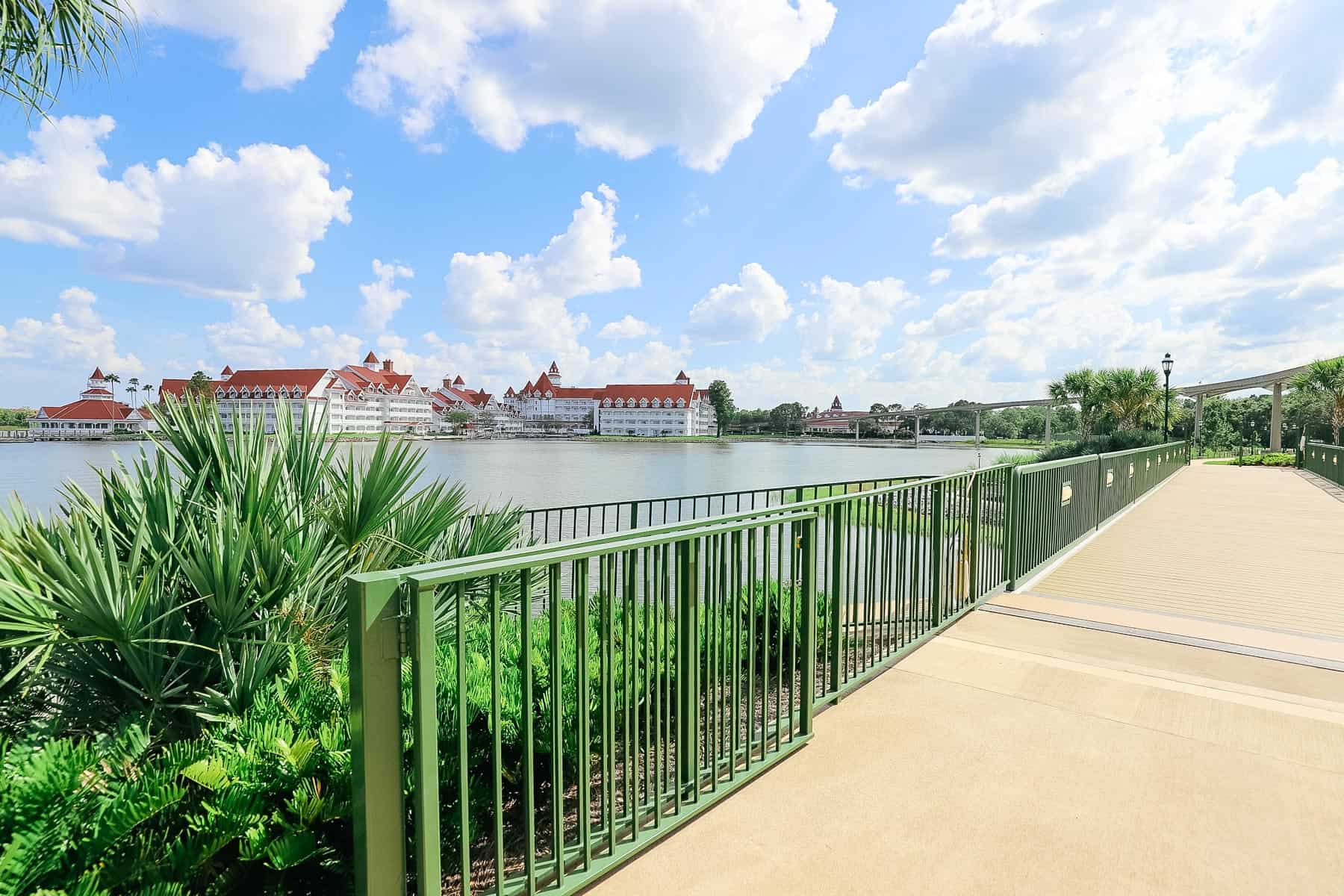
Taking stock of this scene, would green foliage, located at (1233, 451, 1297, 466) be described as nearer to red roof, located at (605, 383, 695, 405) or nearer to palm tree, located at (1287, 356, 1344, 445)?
palm tree, located at (1287, 356, 1344, 445)

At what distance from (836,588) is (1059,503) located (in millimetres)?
5704

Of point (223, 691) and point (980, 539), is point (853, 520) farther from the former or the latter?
point (223, 691)

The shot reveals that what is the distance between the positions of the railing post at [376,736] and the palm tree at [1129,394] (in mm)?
46711

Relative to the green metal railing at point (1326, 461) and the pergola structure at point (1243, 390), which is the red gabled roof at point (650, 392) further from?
the green metal railing at point (1326, 461)

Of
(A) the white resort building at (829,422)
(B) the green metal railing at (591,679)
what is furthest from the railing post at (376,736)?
(A) the white resort building at (829,422)

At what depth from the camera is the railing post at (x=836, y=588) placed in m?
3.43

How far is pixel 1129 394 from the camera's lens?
39.9 m

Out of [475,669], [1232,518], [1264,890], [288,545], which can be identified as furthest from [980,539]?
[1232,518]

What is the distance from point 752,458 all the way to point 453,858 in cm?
5097

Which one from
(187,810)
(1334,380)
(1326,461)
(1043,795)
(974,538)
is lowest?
(1043,795)

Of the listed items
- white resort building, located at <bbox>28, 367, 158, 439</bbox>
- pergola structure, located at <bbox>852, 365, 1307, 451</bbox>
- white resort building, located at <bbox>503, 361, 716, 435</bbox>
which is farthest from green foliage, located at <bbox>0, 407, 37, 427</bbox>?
pergola structure, located at <bbox>852, 365, 1307, 451</bbox>

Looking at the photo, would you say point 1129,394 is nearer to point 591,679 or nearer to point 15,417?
point 591,679

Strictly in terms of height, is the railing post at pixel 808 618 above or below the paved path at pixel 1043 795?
above

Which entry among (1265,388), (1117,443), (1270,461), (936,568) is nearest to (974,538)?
(936,568)
